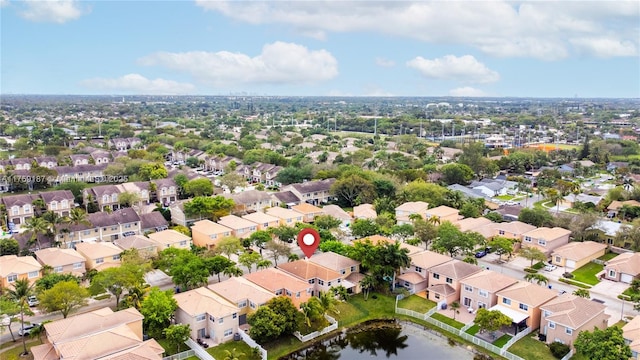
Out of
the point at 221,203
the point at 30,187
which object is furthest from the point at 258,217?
the point at 30,187

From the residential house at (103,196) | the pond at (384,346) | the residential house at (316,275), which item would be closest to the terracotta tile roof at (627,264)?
the pond at (384,346)

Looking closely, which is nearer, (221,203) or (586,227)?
(586,227)

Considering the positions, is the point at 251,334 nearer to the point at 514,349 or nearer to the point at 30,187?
the point at 514,349

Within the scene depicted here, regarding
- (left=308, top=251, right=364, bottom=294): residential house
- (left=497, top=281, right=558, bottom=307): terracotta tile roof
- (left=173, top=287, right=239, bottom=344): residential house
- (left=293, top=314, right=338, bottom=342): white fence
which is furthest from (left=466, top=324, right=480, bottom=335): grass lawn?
(left=173, top=287, right=239, bottom=344): residential house

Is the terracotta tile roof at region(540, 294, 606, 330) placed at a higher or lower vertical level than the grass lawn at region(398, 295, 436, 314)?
higher

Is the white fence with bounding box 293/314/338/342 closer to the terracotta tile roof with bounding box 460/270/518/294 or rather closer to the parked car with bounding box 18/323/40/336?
the terracotta tile roof with bounding box 460/270/518/294

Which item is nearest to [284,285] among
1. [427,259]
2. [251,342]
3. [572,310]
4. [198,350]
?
[251,342]
